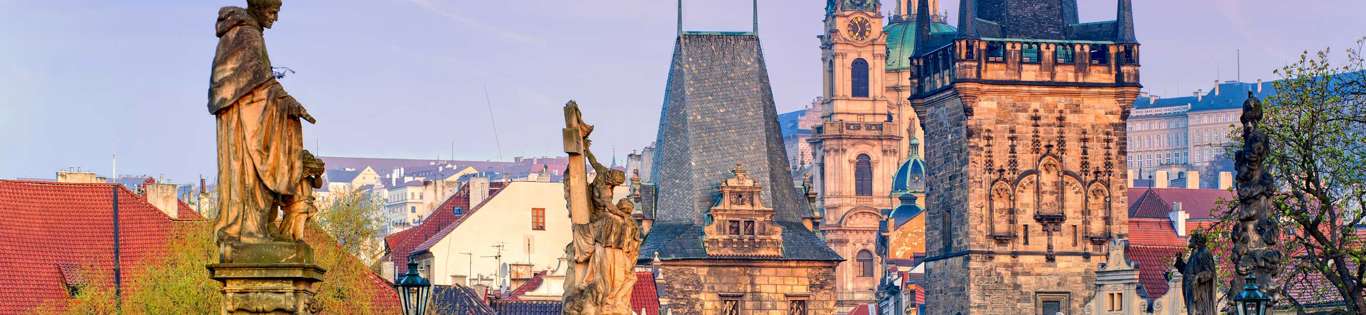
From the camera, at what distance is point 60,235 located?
157 feet

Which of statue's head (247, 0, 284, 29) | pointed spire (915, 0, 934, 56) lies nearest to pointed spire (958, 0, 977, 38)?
pointed spire (915, 0, 934, 56)

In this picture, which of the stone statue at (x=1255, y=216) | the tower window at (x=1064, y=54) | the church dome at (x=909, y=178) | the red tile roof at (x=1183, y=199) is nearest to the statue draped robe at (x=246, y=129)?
the stone statue at (x=1255, y=216)

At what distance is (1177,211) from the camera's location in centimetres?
12288

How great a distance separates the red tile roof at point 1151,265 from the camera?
3017 inches

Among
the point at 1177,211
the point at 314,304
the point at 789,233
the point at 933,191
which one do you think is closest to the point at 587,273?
the point at 314,304

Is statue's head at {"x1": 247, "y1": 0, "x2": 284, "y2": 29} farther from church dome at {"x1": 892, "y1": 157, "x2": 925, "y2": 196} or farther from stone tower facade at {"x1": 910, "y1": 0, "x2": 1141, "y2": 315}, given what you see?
church dome at {"x1": 892, "y1": 157, "x2": 925, "y2": 196}

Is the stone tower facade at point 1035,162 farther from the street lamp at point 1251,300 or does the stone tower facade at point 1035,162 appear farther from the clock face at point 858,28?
the clock face at point 858,28

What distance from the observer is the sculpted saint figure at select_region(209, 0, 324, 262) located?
14406 millimetres

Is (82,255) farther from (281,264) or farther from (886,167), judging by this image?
(886,167)

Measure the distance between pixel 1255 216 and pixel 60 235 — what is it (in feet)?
89.9

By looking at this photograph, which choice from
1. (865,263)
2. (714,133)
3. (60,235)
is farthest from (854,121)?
(60,235)

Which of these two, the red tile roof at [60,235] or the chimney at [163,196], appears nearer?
the red tile roof at [60,235]

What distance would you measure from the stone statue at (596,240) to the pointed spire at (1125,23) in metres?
63.0

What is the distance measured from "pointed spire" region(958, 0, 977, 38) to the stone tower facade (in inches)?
1.6
